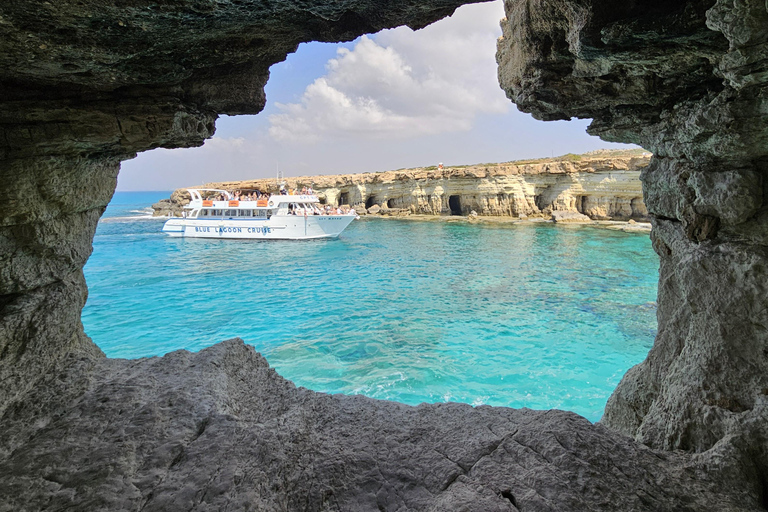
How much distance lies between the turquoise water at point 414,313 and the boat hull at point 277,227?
4.44 meters

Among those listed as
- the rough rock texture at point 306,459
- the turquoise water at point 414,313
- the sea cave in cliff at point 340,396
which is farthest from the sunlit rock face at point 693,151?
the turquoise water at point 414,313

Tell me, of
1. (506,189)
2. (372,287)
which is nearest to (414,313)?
(372,287)

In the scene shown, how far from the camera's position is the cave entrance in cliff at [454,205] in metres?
47.1

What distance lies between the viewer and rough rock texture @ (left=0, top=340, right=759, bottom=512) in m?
2.47

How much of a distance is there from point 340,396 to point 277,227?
1127 inches

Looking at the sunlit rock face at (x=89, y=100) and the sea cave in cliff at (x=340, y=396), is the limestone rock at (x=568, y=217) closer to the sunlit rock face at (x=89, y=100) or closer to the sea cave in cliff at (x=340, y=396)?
the sea cave in cliff at (x=340, y=396)

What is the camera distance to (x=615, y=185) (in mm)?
33750

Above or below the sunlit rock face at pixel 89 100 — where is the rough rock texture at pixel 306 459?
below

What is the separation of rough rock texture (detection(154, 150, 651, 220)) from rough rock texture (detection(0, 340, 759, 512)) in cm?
3378

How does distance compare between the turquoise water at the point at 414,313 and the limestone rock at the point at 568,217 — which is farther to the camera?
the limestone rock at the point at 568,217

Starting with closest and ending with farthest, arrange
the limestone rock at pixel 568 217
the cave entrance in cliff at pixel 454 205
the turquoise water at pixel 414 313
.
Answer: the turquoise water at pixel 414 313, the limestone rock at pixel 568 217, the cave entrance in cliff at pixel 454 205

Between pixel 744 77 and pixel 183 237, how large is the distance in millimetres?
37509

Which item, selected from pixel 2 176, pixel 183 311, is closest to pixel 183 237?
pixel 183 311

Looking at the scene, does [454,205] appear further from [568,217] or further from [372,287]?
[372,287]
